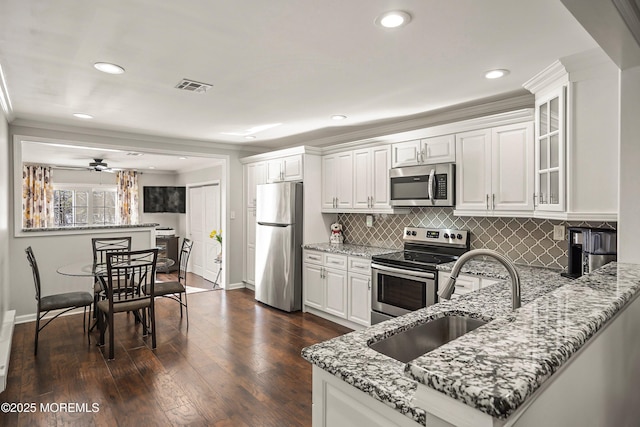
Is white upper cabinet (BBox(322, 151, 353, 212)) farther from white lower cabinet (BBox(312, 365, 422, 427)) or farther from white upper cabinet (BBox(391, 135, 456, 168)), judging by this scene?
white lower cabinet (BBox(312, 365, 422, 427))

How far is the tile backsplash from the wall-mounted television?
5902 mm

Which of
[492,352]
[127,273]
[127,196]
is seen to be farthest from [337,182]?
[127,196]

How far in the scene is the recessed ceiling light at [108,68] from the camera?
2520mm

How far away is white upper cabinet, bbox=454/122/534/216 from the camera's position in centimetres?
294

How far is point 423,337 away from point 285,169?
12.3 feet

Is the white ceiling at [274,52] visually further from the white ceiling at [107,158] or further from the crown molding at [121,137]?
the white ceiling at [107,158]

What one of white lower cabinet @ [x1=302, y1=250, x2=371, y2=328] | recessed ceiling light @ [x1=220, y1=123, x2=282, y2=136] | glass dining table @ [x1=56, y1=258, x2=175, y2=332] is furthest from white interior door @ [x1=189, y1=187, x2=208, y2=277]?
white lower cabinet @ [x1=302, y1=250, x2=371, y2=328]

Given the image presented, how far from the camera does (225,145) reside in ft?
19.0

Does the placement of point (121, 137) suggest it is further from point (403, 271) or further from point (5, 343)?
point (403, 271)

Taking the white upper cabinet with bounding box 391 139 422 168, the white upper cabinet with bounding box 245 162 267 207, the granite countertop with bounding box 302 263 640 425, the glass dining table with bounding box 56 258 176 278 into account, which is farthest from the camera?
the white upper cabinet with bounding box 245 162 267 207

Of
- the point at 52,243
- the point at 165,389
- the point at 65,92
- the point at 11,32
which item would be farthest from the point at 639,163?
the point at 52,243

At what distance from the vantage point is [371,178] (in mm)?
4180

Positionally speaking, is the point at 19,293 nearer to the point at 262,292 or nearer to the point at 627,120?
the point at 262,292

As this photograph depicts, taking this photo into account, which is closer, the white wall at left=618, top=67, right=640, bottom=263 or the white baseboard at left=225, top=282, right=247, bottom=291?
the white wall at left=618, top=67, right=640, bottom=263
